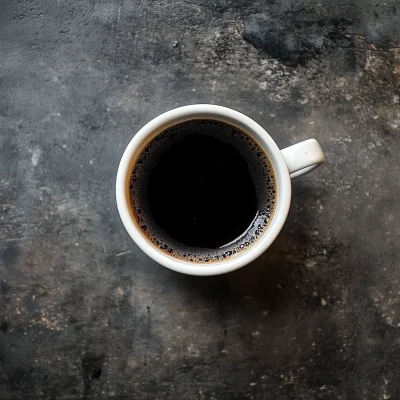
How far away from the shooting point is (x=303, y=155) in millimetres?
913

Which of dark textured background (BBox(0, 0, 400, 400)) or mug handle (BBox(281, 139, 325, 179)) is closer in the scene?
mug handle (BBox(281, 139, 325, 179))

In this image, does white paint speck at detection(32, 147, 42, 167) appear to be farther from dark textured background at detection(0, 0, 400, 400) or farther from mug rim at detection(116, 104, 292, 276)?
mug rim at detection(116, 104, 292, 276)

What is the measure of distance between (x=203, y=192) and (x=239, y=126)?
13 cm

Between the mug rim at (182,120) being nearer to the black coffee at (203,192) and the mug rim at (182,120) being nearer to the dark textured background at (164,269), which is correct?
the black coffee at (203,192)

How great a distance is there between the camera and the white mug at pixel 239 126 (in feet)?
2.99

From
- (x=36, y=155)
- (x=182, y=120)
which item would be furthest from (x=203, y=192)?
(x=36, y=155)

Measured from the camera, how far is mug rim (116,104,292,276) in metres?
0.91

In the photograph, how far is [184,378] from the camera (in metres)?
1.12

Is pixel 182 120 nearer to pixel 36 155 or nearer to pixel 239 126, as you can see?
pixel 239 126

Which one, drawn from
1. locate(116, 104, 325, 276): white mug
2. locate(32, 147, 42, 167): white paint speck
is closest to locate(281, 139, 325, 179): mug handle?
locate(116, 104, 325, 276): white mug

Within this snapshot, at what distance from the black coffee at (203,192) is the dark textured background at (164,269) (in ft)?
0.45

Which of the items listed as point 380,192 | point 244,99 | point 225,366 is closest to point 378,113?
point 380,192

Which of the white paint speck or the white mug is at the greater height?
the white mug

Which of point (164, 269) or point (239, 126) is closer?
point (239, 126)
